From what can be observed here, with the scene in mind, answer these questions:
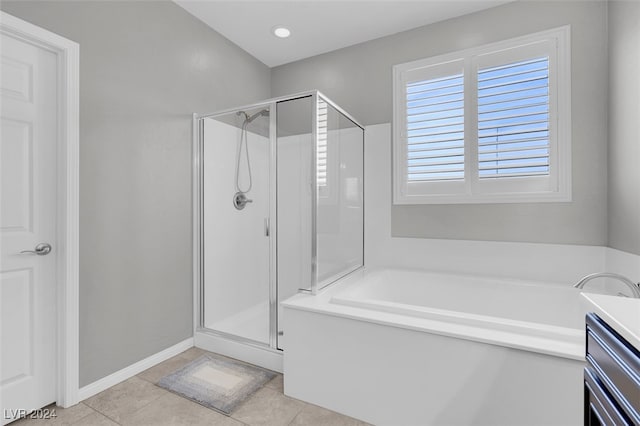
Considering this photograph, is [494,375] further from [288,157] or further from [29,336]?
[29,336]

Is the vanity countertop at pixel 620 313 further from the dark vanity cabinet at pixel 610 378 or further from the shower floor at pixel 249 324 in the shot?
the shower floor at pixel 249 324

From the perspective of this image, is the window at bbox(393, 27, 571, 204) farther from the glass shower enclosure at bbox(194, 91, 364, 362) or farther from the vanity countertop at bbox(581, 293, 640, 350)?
the vanity countertop at bbox(581, 293, 640, 350)

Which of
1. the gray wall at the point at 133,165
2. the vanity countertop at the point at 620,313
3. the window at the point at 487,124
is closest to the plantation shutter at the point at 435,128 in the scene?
the window at the point at 487,124

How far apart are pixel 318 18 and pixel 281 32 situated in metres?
0.39

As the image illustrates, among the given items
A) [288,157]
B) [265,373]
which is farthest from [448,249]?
[265,373]

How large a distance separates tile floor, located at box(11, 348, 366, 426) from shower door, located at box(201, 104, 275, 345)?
2.03ft

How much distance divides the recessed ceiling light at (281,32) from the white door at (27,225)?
5.57 feet

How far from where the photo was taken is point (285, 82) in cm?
345

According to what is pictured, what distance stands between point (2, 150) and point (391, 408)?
236 centimetres

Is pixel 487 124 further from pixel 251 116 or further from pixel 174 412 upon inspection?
pixel 174 412

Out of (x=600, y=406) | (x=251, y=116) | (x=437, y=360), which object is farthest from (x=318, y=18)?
(x=600, y=406)

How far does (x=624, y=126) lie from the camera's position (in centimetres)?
189

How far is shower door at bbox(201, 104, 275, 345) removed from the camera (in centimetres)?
242

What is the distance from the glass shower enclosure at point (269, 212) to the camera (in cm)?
221
